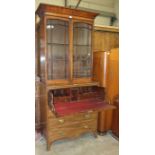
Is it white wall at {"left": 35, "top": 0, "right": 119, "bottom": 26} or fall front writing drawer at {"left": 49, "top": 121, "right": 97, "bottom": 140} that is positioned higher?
white wall at {"left": 35, "top": 0, "right": 119, "bottom": 26}

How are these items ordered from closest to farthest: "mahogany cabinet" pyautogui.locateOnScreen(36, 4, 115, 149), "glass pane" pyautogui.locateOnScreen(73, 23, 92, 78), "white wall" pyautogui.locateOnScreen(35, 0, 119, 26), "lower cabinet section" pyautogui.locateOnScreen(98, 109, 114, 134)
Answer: "mahogany cabinet" pyautogui.locateOnScreen(36, 4, 115, 149), "glass pane" pyautogui.locateOnScreen(73, 23, 92, 78), "lower cabinet section" pyautogui.locateOnScreen(98, 109, 114, 134), "white wall" pyautogui.locateOnScreen(35, 0, 119, 26)

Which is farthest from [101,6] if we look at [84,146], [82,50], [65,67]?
[84,146]

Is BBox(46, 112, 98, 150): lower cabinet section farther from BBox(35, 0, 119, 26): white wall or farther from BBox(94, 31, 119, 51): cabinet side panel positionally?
BBox(35, 0, 119, 26): white wall

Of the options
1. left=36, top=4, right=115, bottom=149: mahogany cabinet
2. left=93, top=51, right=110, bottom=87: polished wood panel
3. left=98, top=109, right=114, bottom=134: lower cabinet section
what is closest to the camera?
left=36, top=4, right=115, bottom=149: mahogany cabinet

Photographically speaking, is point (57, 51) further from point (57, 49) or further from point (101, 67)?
point (101, 67)

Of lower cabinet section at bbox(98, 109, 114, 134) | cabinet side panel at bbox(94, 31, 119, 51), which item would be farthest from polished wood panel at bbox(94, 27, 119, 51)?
lower cabinet section at bbox(98, 109, 114, 134)

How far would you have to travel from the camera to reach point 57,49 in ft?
8.98

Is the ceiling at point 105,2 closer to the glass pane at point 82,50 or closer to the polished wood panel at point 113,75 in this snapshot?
the glass pane at point 82,50

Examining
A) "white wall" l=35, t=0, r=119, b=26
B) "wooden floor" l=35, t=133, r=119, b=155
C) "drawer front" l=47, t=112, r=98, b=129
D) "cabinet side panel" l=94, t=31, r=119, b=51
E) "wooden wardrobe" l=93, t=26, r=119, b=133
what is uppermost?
"white wall" l=35, t=0, r=119, b=26

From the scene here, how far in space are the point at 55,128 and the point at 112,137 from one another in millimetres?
1075

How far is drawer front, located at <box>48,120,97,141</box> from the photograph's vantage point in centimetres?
263

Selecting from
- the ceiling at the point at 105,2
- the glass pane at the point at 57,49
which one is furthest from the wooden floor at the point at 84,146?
the ceiling at the point at 105,2

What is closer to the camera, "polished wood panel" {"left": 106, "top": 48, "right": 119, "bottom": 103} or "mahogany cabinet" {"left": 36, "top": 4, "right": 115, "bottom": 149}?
"mahogany cabinet" {"left": 36, "top": 4, "right": 115, "bottom": 149}
